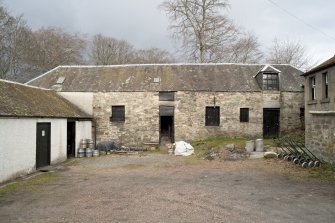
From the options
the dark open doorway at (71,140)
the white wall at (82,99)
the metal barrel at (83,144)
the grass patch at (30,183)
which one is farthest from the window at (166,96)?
the grass patch at (30,183)

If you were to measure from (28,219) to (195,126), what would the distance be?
55.3 ft

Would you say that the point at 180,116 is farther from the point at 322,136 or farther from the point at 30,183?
the point at 30,183

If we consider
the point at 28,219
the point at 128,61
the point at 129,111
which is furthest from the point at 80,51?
the point at 28,219

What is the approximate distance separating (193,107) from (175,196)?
47.1ft

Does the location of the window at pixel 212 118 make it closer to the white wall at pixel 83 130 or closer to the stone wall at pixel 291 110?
the stone wall at pixel 291 110

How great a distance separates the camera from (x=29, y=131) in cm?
1388

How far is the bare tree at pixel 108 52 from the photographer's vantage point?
42.6m

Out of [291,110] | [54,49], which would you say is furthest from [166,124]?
[54,49]

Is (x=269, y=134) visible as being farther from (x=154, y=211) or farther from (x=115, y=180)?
(x=154, y=211)

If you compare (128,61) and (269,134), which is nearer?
(269,134)

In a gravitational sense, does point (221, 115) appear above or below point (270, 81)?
below

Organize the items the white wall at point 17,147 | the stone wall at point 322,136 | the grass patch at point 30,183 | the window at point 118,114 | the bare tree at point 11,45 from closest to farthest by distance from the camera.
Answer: the grass patch at point 30,183, the white wall at point 17,147, the stone wall at point 322,136, the window at point 118,114, the bare tree at point 11,45

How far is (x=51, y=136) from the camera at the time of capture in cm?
1616

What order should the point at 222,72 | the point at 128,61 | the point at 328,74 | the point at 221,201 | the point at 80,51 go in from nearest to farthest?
the point at 221,201, the point at 328,74, the point at 222,72, the point at 80,51, the point at 128,61
